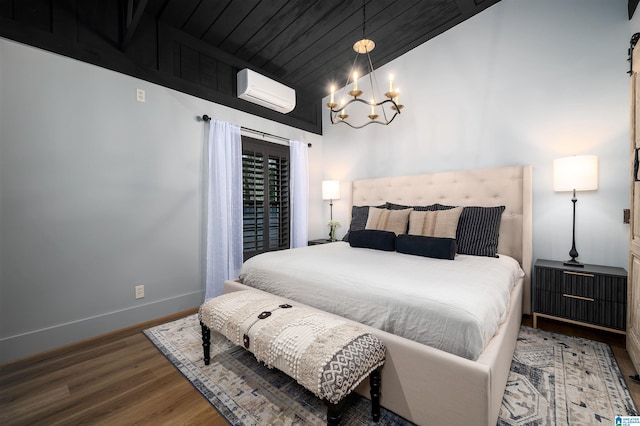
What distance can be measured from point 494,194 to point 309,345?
255cm

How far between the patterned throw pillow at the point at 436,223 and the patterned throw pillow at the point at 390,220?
95 millimetres

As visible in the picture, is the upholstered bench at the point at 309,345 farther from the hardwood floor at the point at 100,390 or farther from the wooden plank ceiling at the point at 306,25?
the wooden plank ceiling at the point at 306,25

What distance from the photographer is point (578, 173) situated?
2223 mm

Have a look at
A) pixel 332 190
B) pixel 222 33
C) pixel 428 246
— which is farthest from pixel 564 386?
pixel 222 33

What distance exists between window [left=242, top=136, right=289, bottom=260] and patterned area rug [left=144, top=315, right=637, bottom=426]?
1622 millimetres

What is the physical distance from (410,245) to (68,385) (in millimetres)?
2618

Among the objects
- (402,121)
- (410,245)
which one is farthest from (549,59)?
(410,245)

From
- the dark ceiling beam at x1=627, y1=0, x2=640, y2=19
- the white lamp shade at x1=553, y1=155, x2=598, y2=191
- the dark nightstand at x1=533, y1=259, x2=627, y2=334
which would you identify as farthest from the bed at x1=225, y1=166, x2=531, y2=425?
the dark ceiling beam at x1=627, y1=0, x2=640, y2=19

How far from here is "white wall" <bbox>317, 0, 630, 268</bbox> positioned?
7.56 ft

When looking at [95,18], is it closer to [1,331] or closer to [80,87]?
[80,87]

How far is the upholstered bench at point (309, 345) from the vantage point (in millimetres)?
1126

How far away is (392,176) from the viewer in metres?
3.66

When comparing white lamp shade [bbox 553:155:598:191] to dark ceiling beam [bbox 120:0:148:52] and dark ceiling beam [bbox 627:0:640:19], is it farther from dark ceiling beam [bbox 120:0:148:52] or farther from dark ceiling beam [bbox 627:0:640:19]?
dark ceiling beam [bbox 120:0:148:52]

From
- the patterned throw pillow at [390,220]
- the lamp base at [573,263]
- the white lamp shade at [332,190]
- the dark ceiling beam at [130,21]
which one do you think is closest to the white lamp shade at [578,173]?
the lamp base at [573,263]
